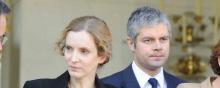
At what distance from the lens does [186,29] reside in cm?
562

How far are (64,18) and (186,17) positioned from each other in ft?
3.55

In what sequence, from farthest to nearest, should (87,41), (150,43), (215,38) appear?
(215,38) → (150,43) → (87,41)

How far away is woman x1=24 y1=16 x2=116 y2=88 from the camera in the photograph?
107 inches

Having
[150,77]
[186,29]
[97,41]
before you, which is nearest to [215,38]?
[186,29]

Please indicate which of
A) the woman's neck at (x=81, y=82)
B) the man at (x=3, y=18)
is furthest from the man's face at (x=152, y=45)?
the man at (x=3, y=18)

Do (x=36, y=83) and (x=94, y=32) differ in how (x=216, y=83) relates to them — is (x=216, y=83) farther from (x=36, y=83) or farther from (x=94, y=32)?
(x=36, y=83)

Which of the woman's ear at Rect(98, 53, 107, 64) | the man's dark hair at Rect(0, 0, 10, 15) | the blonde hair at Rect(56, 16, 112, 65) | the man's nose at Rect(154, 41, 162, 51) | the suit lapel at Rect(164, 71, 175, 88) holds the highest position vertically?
the man's dark hair at Rect(0, 0, 10, 15)

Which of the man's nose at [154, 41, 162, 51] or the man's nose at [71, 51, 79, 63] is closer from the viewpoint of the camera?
the man's nose at [71, 51, 79, 63]

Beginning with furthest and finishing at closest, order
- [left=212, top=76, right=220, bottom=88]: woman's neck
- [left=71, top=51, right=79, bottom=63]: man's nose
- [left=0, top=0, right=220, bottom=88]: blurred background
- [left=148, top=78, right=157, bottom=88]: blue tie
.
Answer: [left=0, top=0, right=220, bottom=88]: blurred background → [left=148, top=78, right=157, bottom=88]: blue tie → [left=212, top=76, right=220, bottom=88]: woman's neck → [left=71, top=51, right=79, bottom=63]: man's nose

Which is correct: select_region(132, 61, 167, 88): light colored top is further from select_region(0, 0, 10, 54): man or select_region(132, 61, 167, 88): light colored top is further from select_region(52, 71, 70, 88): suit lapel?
select_region(0, 0, 10, 54): man

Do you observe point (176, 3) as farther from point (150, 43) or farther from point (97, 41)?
point (97, 41)

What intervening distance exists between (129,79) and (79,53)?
0.55 metres

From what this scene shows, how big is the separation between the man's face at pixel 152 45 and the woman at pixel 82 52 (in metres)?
0.34

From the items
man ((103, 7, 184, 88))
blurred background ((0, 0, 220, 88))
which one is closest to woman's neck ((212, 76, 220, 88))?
man ((103, 7, 184, 88))
